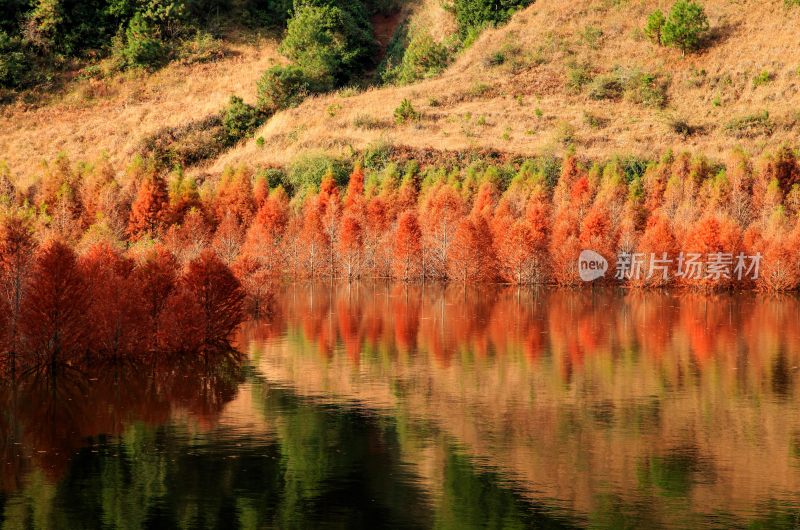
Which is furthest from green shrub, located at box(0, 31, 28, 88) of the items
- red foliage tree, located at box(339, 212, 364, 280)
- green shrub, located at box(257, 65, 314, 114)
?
red foliage tree, located at box(339, 212, 364, 280)

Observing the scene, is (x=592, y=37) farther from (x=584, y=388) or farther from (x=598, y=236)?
(x=584, y=388)

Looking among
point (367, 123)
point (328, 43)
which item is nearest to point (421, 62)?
point (328, 43)

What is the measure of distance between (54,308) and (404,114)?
95584mm

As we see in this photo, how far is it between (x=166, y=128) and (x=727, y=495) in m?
128

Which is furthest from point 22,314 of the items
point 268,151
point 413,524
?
point 268,151

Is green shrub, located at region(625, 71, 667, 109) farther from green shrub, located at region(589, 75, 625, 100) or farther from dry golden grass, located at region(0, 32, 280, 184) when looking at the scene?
dry golden grass, located at region(0, 32, 280, 184)

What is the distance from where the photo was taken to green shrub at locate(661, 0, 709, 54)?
148875mm

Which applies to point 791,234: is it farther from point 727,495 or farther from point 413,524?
point 413,524

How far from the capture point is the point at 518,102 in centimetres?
14450

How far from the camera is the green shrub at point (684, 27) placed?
148875 millimetres

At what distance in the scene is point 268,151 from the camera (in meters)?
140

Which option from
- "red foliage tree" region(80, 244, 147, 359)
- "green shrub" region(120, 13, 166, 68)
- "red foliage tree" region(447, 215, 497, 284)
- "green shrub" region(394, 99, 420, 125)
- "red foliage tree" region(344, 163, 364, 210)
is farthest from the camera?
"green shrub" region(120, 13, 166, 68)

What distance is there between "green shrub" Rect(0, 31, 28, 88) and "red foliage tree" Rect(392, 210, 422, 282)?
83914 millimetres

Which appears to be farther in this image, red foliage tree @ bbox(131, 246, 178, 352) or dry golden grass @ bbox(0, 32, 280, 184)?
dry golden grass @ bbox(0, 32, 280, 184)
